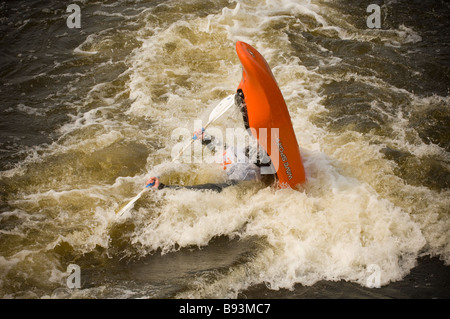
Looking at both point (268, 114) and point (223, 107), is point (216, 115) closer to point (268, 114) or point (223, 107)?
point (223, 107)

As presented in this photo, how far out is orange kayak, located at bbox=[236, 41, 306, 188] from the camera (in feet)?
14.3

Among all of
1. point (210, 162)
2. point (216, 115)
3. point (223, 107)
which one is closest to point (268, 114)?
point (223, 107)

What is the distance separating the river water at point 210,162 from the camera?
4.08 m

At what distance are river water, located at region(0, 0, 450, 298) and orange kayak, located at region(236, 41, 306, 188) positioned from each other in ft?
1.27

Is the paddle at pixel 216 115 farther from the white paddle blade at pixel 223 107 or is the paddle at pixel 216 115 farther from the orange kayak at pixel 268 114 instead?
the orange kayak at pixel 268 114

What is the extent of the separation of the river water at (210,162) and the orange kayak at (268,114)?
1.27ft

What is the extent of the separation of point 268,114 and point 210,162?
1425 mm

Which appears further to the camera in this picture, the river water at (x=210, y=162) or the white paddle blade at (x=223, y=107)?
the white paddle blade at (x=223, y=107)

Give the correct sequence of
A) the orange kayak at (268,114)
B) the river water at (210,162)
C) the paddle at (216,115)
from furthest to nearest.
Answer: the paddle at (216,115), the orange kayak at (268,114), the river water at (210,162)

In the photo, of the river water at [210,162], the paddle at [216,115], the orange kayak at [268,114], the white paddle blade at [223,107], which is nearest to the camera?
the river water at [210,162]

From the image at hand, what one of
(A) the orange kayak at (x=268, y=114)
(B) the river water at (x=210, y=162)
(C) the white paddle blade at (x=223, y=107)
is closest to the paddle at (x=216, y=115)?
(C) the white paddle blade at (x=223, y=107)

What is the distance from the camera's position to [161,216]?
4.75 m
